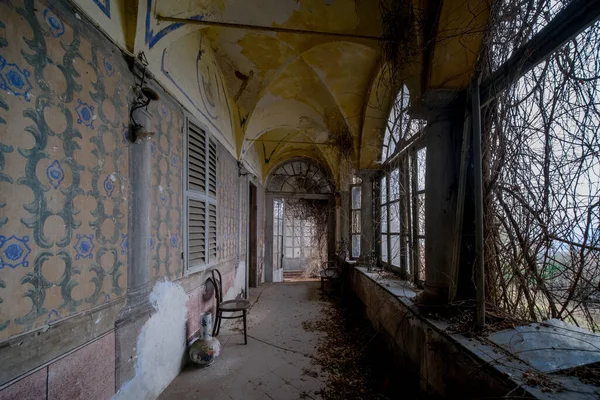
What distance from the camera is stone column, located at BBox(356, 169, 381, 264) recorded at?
15.2 ft

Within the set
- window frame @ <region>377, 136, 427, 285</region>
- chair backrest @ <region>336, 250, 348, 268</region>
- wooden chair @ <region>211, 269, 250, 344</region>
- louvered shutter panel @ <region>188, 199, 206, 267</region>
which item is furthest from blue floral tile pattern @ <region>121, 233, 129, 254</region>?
chair backrest @ <region>336, 250, 348, 268</region>

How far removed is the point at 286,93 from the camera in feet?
15.8

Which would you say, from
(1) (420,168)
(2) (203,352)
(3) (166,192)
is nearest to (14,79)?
(3) (166,192)

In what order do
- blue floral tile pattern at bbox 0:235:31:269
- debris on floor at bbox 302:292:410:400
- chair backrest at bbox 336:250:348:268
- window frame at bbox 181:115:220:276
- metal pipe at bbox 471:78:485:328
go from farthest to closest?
1. chair backrest at bbox 336:250:348:268
2. window frame at bbox 181:115:220:276
3. debris on floor at bbox 302:292:410:400
4. metal pipe at bbox 471:78:485:328
5. blue floral tile pattern at bbox 0:235:31:269

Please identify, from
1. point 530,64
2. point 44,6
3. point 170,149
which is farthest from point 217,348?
point 530,64

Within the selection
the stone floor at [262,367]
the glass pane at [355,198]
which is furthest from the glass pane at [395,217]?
the glass pane at [355,198]

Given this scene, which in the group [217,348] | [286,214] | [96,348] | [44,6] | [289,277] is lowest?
[289,277]

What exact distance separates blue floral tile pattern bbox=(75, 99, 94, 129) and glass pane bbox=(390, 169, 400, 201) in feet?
10.7

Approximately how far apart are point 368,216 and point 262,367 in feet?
9.73

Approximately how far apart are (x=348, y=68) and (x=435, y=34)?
6.89 feet

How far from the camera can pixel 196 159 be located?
10.0 feet

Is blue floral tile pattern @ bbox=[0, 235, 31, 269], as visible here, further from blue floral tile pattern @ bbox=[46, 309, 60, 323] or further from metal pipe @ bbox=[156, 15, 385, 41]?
metal pipe @ bbox=[156, 15, 385, 41]

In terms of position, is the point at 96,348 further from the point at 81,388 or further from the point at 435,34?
the point at 435,34

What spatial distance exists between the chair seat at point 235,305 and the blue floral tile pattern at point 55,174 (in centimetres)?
247
